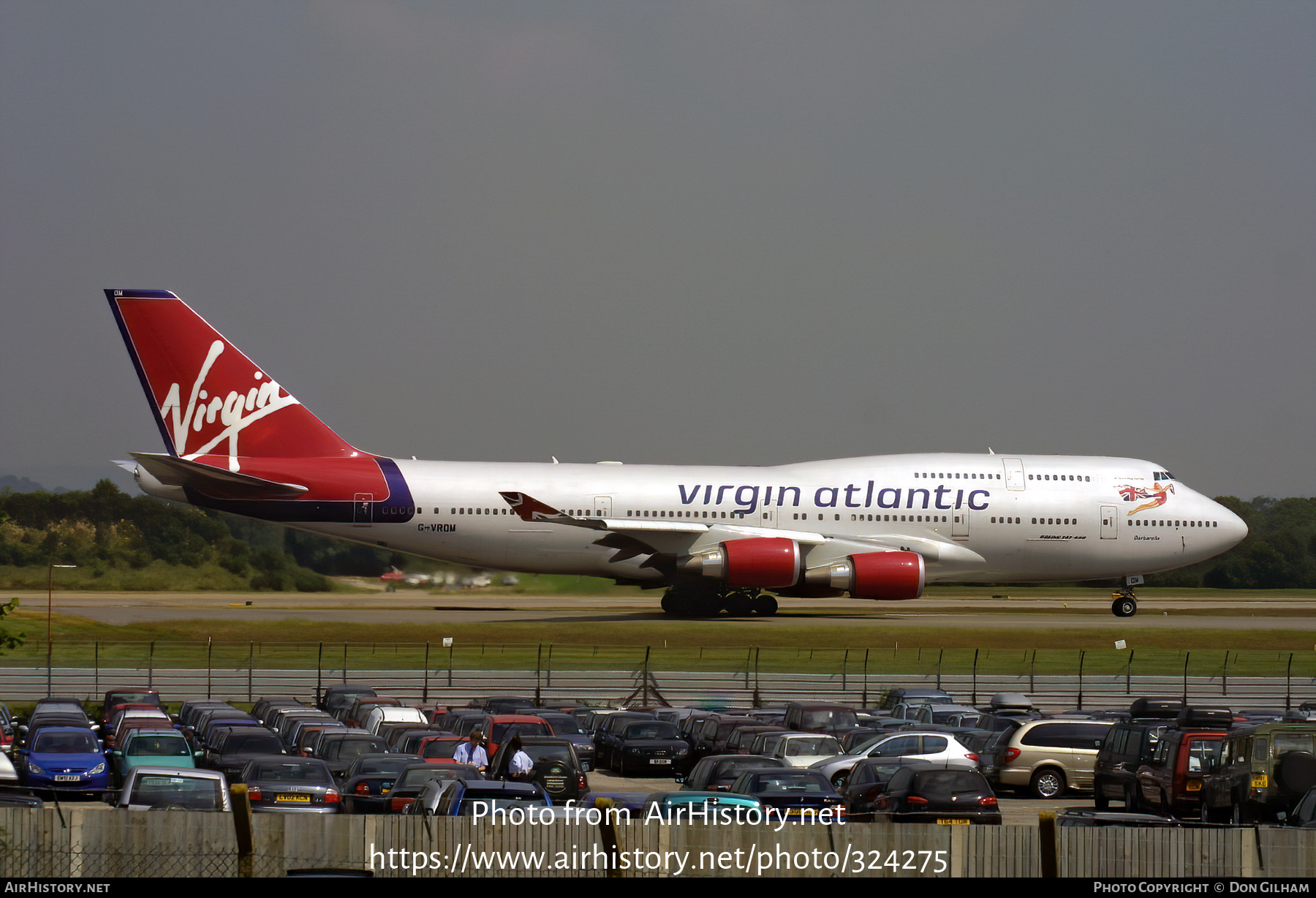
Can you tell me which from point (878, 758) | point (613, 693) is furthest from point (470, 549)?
point (878, 758)

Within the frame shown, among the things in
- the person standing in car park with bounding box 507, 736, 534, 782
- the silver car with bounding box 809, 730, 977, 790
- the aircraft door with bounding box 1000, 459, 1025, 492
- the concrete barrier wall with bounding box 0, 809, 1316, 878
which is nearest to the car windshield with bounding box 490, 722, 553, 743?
the person standing in car park with bounding box 507, 736, 534, 782

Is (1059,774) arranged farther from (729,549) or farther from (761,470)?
(761,470)

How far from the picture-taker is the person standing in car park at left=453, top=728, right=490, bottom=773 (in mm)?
20141

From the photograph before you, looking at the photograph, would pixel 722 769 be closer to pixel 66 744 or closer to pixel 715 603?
pixel 66 744

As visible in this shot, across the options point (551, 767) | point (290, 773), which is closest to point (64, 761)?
point (290, 773)

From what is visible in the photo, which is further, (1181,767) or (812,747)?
(812,747)

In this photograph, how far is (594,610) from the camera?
48.4m

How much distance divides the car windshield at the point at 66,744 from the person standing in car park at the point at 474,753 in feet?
18.4

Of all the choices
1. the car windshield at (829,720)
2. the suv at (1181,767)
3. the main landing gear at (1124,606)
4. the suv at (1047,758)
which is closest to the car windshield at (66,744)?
the car windshield at (829,720)

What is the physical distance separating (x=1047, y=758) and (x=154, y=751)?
13.8m

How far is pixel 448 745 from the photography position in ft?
72.6

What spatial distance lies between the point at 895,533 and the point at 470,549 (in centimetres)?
1386

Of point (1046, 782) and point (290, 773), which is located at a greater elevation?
point (290, 773)
